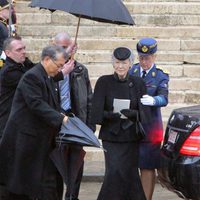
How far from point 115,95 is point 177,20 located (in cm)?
646

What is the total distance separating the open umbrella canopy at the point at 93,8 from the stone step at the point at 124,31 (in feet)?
18.1

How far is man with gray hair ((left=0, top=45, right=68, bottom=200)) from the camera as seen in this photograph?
6840 mm

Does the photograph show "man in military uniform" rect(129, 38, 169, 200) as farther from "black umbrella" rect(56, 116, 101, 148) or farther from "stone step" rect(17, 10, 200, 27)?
"stone step" rect(17, 10, 200, 27)

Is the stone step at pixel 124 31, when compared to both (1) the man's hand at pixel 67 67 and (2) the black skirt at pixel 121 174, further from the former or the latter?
(2) the black skirt at pixel 121 174

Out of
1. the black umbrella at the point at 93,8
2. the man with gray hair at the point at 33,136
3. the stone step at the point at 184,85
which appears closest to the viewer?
the man with gray hair at the point at 33,136

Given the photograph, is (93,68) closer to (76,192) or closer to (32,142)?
(76,192)

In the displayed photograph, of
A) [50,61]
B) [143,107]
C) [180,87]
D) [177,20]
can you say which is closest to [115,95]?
[143,107]

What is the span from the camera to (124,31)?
1335 cm

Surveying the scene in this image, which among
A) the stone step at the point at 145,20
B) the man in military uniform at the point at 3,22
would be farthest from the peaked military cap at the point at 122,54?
the stone step at the point at 145,20

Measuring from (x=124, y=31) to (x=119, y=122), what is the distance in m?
6.13

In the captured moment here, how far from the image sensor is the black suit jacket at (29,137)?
6.86 meters

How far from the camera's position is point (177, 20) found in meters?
13.6

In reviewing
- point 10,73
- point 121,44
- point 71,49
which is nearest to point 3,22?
point 121,44

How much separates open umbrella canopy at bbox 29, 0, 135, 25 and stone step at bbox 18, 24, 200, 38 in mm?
5522
